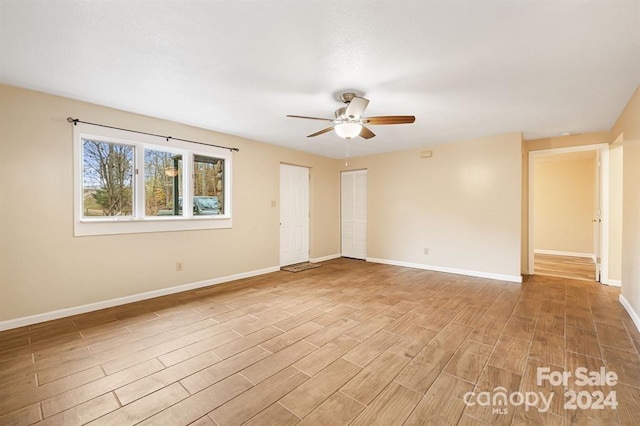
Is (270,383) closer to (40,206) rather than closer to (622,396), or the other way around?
(622,396)

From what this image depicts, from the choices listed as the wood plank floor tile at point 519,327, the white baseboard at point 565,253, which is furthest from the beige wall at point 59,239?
the white baseboard at point 565,253

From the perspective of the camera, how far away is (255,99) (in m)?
3.09

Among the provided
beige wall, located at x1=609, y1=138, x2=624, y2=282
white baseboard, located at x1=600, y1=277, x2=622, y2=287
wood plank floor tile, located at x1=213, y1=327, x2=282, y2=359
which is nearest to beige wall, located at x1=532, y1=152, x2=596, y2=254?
beige wall, located at x1=609, y1=138, x2=624, y2=282

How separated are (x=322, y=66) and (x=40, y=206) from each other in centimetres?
334

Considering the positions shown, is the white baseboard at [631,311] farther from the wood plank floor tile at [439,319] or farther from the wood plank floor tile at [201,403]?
the wood plank floor tile at [201,403]

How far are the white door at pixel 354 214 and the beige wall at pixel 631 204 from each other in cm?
416

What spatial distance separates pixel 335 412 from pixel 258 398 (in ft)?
1.68

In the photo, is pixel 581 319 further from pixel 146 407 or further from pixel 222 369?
pixel 146 407

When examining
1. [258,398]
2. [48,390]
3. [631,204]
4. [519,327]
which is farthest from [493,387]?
[48,390]

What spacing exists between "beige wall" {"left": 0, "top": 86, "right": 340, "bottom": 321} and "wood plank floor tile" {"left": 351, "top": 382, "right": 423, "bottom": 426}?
3.35 metres

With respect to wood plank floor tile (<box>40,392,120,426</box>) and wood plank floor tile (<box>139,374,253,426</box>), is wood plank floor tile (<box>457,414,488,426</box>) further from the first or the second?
wood plank floor tile (<box>40,392,120,426</box>)

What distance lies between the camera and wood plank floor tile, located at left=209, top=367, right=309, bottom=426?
1590mm

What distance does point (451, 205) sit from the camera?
5.13m

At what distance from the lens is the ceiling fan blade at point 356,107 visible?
263 centimetres
